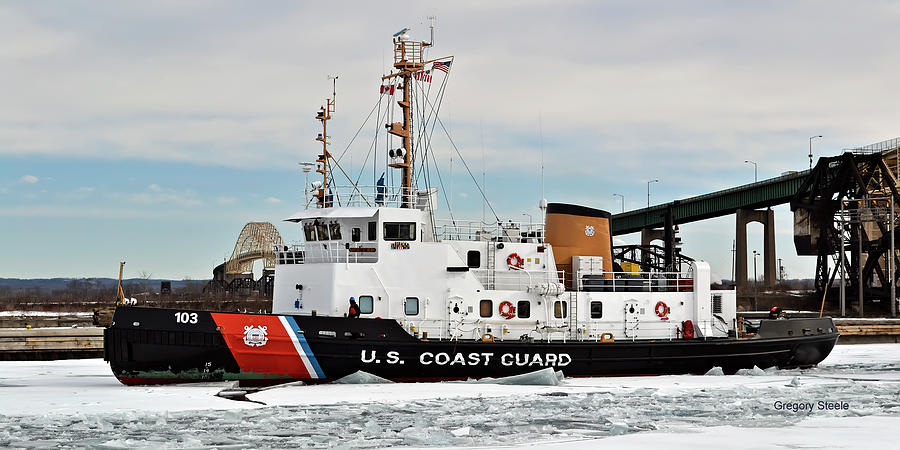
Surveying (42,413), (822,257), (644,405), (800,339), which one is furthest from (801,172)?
(42,413)

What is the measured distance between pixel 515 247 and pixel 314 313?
4.82m

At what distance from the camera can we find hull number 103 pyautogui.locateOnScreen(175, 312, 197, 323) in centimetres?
1731

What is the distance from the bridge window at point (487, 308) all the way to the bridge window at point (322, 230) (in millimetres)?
3766

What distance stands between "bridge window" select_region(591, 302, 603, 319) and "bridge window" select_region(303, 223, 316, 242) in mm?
6522

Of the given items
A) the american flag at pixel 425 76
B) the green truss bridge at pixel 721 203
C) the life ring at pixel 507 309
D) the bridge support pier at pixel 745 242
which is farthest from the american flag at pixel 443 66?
the bridge support pier at pixel 745 242

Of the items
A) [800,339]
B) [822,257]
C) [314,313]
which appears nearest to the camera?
[314,313]

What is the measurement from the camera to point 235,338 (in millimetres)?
17281

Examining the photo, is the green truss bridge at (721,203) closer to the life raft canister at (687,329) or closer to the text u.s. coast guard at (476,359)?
the life raft canister at (687,329)

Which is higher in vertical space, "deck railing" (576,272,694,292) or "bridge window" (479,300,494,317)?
"deck railing" (576,272,694,292)

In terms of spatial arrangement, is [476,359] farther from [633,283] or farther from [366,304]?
[633,283]

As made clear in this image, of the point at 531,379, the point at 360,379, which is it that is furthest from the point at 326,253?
the point at 531,379

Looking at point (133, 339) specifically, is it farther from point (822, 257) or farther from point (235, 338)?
point (822, 257)

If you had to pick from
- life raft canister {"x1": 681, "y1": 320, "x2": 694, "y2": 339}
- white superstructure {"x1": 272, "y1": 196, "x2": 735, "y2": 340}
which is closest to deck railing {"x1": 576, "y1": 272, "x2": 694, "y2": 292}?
white superstructure {"x1": 272, "y1": 196, "x2": 735, "y2": 340}

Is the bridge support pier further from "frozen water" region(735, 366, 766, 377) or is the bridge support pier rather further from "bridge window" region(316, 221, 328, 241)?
"bridge window" region(316, 221, 328, 241)
